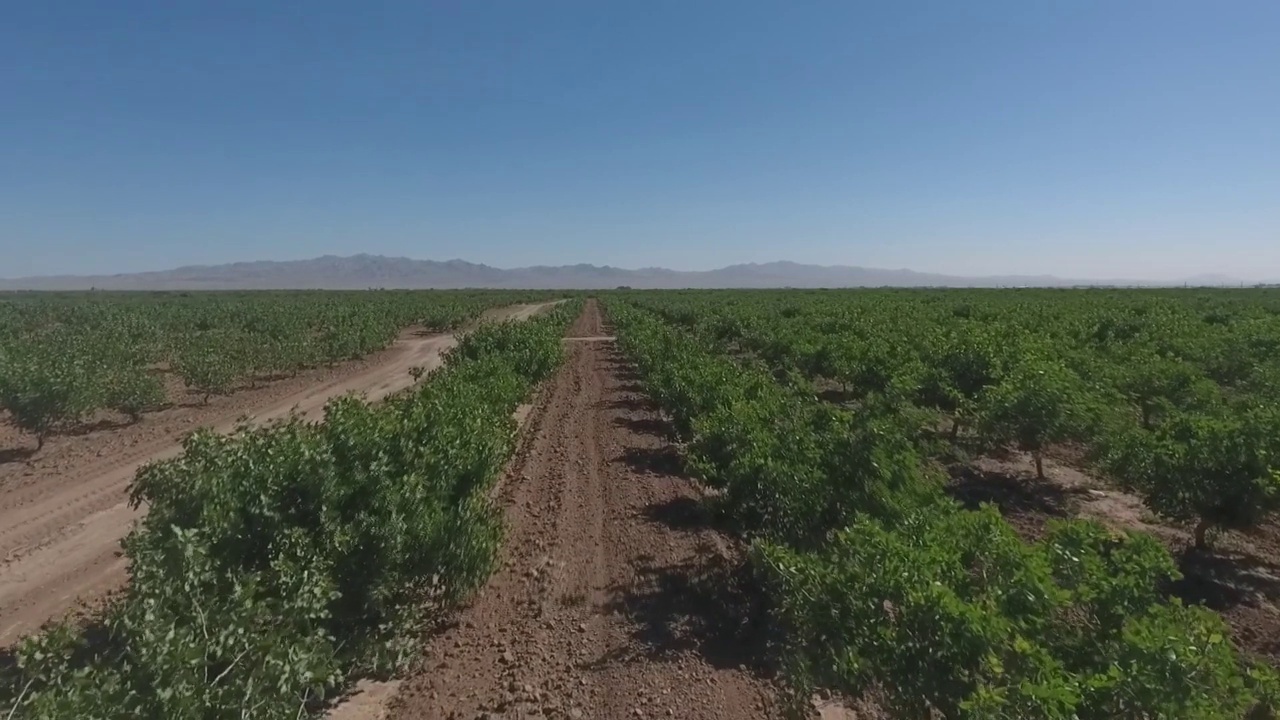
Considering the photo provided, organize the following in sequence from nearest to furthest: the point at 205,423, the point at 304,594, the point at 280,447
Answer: the point at 304,594, the point at 280,447, the point at 205,423

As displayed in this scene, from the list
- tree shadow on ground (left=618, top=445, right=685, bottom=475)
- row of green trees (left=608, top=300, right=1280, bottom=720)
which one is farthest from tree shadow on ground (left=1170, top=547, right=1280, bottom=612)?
tree shadow on ground (left=618, top=445, right=685, bottom=475)

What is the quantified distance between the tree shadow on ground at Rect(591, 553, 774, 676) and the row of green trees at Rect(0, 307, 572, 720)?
1.91 meters

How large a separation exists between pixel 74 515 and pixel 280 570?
28.3 feet

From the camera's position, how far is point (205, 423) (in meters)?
17.9

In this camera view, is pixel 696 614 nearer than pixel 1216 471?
Yes

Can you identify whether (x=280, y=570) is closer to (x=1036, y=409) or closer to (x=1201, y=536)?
(x=1201, y=536)

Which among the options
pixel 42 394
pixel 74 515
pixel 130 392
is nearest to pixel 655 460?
pixel 74 515

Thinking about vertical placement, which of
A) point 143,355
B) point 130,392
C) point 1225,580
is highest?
point 143,355

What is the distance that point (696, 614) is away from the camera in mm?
7883

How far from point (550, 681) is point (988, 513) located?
4493 mm

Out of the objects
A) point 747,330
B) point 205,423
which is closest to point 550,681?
point 205,423

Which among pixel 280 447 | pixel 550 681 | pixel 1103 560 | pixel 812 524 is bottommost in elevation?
pixel 550 681

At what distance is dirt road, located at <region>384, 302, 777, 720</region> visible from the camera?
6.29m

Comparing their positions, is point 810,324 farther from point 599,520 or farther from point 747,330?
point 599,520
